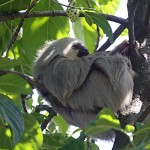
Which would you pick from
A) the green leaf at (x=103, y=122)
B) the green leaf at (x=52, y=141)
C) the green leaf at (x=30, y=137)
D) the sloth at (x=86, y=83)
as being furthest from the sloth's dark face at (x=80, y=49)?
the green leaf at (x=103, y=122)

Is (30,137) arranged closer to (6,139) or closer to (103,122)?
(6,139)

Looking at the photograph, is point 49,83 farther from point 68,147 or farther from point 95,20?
point 68,147

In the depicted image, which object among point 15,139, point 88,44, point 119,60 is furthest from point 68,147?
point 88,44

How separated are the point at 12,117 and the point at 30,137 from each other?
44.8 inches

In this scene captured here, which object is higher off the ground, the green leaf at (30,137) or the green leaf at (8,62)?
the green leaf at (8,62)

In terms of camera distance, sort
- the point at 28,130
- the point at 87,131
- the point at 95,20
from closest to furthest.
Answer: the point at 87,131 < the point at 28,130 < the point at 95,20

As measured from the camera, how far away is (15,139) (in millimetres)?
2619

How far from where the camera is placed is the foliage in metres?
2.73

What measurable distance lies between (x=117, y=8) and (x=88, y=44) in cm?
78

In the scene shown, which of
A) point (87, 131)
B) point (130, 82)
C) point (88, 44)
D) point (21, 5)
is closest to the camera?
point (87, 131)

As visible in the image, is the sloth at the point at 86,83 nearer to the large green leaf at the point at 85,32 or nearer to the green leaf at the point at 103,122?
the large green leaf at the point at 85,32

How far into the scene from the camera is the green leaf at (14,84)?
4012 millimetres

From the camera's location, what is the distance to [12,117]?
2.84m

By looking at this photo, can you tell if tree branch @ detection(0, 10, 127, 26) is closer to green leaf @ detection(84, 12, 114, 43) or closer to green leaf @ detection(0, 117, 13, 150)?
green leaf @ detection(84, 12, 114, 43)
